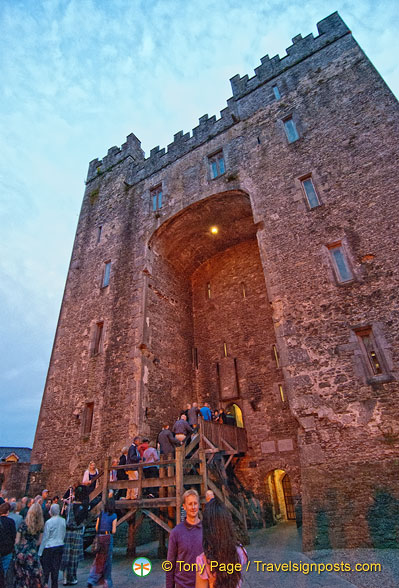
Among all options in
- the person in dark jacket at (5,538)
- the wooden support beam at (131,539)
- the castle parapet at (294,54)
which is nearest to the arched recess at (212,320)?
the wooden support beam at (131,539)

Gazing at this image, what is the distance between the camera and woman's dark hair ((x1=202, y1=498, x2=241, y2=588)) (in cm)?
216

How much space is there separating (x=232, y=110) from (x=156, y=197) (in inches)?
210

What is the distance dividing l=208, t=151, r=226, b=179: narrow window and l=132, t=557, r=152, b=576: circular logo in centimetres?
1313

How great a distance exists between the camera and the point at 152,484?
7371 mm

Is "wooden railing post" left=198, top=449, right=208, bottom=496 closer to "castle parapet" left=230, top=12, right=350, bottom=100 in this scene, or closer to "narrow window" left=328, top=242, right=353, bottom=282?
"narrow window" left=328, top=242, right=353, bottom=282

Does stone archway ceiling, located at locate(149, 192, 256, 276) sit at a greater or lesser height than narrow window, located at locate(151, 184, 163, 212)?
lesser

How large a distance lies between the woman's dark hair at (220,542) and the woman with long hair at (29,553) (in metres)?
3.95

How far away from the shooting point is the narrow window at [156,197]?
15680 mm

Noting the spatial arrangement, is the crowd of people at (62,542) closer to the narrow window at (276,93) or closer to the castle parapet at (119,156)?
the narrow window at (276,93)

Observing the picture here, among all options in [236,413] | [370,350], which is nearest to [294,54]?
[370,350]

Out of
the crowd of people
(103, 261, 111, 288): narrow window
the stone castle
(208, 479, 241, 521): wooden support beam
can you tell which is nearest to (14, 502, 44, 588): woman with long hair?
the crowd of people

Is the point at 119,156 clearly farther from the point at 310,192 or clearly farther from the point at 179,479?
the point at 179,479

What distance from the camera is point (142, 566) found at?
6.46m

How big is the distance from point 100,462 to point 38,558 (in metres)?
6.47
